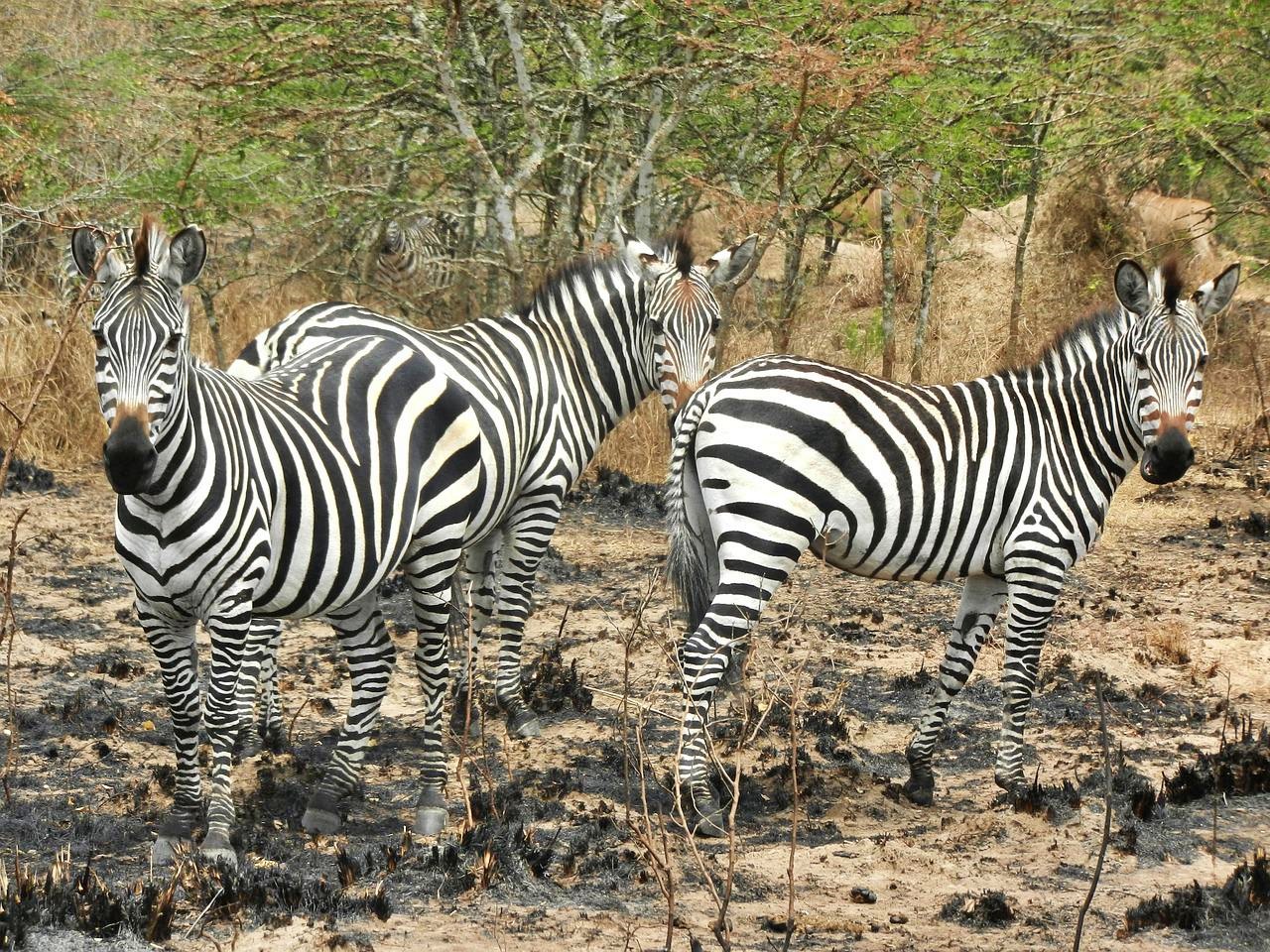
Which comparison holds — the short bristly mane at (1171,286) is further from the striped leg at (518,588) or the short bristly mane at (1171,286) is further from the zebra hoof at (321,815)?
the zebra hoof at (321,815)

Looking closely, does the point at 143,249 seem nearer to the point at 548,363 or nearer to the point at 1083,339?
the point at 548,363

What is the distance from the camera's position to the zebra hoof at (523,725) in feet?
23.5

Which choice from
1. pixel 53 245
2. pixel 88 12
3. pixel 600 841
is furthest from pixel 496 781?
pixel 88 12

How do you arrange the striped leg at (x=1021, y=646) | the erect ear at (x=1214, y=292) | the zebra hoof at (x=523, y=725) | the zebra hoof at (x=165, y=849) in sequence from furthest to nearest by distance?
1. the zebra hoof at (x=523, y=725)
2. the erect ear at (x=1214, y=292)
3. the striped leg at (x=1021, y=646)
4. the zebra hoof at (x=165, y=849)

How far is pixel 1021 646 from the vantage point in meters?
6.32

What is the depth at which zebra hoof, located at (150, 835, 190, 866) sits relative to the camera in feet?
16.8

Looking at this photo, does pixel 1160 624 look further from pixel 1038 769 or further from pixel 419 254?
pixel 419 254

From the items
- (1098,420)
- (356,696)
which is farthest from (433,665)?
(1098,420)

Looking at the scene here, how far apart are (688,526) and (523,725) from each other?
1669 mm

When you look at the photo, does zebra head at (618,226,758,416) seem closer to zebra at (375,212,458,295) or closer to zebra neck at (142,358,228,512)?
zebra neck at (142,358,228,512)

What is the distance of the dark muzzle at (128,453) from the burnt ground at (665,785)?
1.32 meters

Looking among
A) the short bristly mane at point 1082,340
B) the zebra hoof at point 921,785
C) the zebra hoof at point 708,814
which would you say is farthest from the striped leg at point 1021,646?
the zebra hoof at point 708,814

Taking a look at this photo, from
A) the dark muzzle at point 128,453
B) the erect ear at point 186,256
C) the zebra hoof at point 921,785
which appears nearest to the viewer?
the dark muzzle at point 128,453

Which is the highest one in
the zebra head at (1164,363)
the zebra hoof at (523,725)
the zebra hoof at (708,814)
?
the zebra head at (1164,363)
